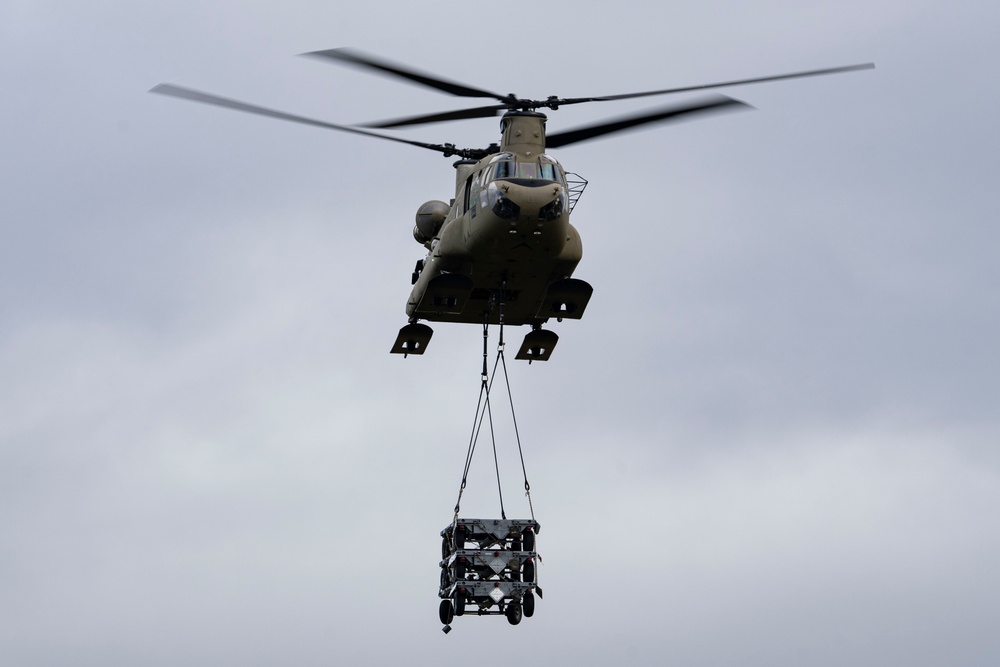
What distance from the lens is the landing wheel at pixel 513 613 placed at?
3688cm

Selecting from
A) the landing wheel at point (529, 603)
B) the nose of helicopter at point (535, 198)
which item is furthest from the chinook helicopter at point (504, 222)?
the landing wheel at point (529, 603)

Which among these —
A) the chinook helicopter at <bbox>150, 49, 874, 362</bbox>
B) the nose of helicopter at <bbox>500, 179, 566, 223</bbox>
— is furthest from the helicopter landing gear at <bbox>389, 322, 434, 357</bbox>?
the nose of helicopter at <bbox>500, 179, 566, 223</bbox>

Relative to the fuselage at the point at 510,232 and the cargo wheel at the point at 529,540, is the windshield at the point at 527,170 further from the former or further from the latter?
the cargo wheel at the point at 529,540

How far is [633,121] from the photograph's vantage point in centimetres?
3869

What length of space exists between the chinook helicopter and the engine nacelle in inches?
1.0

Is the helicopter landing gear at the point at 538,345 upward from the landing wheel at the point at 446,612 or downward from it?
upward

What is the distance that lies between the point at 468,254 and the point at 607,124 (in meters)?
4.56

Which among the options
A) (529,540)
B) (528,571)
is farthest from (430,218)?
(528,571)

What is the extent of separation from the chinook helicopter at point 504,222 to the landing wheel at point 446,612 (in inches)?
276

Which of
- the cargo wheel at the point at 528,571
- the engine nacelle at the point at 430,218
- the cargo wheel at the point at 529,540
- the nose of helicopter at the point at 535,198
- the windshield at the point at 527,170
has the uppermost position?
the engine nacelle at the point at 430,218

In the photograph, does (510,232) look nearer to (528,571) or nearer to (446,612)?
(528,571)

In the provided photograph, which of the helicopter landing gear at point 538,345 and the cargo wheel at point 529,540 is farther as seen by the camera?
the helicopter landing gear at point 538,345

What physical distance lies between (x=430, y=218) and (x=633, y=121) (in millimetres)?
6145

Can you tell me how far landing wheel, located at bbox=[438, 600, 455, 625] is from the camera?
122 feet
